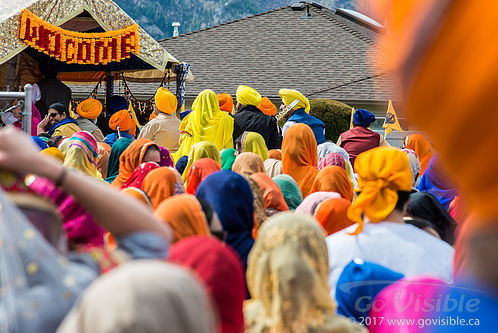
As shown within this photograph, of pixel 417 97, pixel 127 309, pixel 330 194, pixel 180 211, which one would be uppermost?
pixel 417 97

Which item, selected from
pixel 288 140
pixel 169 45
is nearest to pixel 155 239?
pixel 288 140

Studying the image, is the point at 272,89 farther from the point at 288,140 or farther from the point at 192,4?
the point at 192,4

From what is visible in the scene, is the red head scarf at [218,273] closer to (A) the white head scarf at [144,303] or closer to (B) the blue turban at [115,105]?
(A) the white head scarf at [144,303]

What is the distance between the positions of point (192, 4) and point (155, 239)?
38.3 meters

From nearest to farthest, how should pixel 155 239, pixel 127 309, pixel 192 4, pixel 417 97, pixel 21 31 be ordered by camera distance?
pixel 417 97 < pixel 127 309 < pixel 155 239 < pixel 21 31 < pixel 192 4

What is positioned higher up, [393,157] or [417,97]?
[417,97]

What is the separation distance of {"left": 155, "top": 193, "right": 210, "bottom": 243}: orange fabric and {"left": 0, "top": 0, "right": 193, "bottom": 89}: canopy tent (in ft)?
29.6

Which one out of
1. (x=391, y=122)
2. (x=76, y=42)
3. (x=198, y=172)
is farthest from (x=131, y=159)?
(x=76, y=42)

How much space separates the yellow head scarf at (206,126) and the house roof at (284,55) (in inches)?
477

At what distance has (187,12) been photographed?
38969mm

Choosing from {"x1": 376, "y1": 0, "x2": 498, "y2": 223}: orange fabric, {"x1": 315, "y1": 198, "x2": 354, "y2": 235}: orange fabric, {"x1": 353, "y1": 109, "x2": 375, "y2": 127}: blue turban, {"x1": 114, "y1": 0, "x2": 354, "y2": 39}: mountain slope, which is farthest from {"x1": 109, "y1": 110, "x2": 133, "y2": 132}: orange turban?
{"x1": 114, "y1": 0, "x2": 354, "y2": 39}: mountain slope

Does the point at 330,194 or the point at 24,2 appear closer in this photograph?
the point at 330,194

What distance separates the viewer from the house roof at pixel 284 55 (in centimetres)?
2181

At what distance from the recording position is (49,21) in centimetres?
1214
